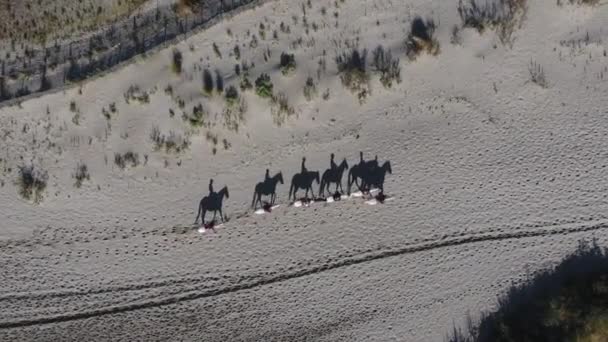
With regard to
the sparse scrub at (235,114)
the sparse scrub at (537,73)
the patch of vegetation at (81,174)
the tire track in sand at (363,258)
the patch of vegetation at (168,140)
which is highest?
the sparse scrub at (537,73)

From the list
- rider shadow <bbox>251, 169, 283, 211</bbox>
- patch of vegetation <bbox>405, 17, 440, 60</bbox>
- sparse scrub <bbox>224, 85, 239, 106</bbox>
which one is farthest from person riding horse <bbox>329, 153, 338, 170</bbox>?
patch of vegetation <bbox>405, 17, 440, 60</bbox>

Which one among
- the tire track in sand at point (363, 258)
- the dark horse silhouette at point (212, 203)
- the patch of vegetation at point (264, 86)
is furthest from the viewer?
the tire track in sand at point (363, 258)

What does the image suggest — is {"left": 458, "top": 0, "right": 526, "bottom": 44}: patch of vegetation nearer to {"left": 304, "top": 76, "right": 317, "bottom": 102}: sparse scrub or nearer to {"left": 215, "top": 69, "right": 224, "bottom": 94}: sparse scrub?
{"left": 304, "top": 76, "right": 317, "bottom": 102}: sparse scrub

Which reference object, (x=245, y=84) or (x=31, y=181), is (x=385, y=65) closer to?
(x=245, y=84)

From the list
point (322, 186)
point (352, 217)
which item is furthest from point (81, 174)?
point (352, 217)

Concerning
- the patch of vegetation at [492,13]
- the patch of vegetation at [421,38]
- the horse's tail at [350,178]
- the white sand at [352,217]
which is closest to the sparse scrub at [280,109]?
the white sand at [352,217]

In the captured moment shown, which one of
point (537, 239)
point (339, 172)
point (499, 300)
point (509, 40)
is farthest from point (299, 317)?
point (509, 40)

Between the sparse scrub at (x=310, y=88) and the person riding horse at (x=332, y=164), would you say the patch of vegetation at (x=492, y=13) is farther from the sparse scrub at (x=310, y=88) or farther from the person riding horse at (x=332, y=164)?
the person riding horse at (x=332, y=164)

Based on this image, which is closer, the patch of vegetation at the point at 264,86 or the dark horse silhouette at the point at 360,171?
the patch of vegetation at the point at 264,86
